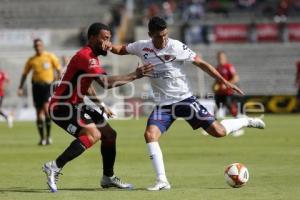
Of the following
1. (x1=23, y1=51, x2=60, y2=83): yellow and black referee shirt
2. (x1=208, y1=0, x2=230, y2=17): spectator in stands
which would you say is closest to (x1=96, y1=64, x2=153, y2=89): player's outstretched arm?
(x1=23, y1=51, x2=60, y2=83): yellow and black referee shirt

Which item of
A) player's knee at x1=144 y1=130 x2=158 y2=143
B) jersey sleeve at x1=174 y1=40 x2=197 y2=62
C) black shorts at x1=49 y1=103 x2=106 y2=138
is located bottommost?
player's knee at x1=144 y1=130 x2=158 y2=143

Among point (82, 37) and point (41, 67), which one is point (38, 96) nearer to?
point (41, 67)

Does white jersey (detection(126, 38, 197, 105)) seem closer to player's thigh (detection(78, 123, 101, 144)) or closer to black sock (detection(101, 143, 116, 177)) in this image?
black sock (detection(101, 143, 116, 177))

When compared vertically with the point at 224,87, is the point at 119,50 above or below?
above

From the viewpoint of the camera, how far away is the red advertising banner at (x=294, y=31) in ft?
145

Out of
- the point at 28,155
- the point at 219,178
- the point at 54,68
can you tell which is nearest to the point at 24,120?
the point at 54,68

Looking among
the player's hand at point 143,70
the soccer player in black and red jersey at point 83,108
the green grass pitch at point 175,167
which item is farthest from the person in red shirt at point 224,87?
the player's hand at point 143,70

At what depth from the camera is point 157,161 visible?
38.3ft

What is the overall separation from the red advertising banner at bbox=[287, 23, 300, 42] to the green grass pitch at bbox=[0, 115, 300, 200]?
2064 cm

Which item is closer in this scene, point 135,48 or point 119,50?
point 135,48

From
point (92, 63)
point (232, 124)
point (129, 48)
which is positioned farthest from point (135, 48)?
point (232, 124)

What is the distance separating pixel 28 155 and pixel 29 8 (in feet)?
98.3

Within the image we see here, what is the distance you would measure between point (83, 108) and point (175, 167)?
132 inches

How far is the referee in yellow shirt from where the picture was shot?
2050cm
